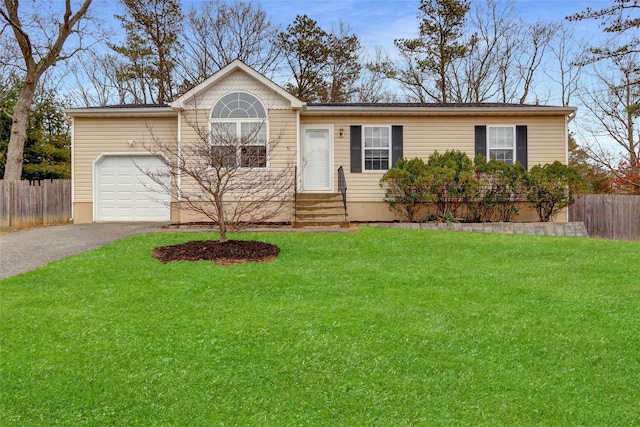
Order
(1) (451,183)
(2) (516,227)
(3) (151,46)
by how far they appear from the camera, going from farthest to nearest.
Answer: (3) (151,46), (1) (451,183), (2) (516,227)

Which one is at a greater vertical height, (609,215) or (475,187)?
(475,187)

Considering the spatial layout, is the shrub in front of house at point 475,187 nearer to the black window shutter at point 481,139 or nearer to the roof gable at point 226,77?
the black window shutter at point 481,139

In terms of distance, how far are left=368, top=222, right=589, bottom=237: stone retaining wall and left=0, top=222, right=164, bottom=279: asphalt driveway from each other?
7.04m

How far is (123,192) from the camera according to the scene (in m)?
14.9

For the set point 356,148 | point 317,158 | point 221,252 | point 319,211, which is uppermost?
point 356,148

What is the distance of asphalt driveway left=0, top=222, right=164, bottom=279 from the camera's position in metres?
8.16

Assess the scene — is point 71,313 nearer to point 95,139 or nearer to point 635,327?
point 635,327

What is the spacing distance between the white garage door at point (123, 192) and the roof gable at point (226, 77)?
2357 millimetres

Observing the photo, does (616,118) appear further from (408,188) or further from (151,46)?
(151,46)

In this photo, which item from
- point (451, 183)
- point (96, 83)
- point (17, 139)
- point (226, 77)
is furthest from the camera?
point (96, 83)

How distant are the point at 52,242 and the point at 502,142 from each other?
40.3 ft

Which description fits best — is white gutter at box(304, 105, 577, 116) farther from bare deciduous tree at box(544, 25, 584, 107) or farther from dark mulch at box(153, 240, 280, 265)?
bare deciduous tree at box(544, 25, 584, 107)

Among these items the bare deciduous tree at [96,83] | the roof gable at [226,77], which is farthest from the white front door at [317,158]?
the bare deciduous tree at [96,83]

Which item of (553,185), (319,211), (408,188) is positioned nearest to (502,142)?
(553,185)
